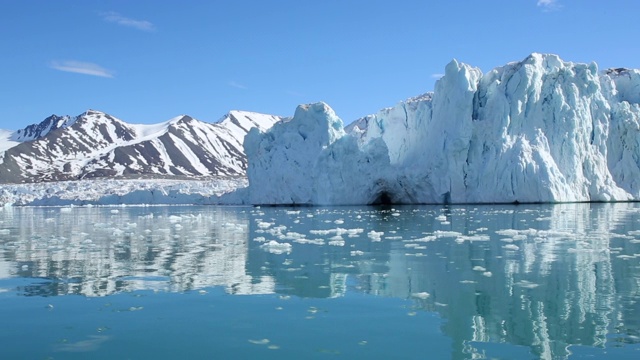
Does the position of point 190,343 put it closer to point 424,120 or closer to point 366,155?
point 366,155

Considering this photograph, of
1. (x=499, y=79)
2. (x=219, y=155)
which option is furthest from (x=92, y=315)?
(x=219, y=155)

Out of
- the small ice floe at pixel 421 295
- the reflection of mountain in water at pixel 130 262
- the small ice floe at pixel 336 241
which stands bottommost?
the reflection of mountain in water at pixel 130 262

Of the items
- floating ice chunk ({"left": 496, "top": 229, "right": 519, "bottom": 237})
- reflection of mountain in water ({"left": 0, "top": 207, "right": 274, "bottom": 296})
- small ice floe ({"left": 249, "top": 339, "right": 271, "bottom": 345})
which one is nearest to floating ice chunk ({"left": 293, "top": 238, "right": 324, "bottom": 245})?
reflection of mountain in water ({"left": 0, "top": 207, "right": 274, "bottom": 296})

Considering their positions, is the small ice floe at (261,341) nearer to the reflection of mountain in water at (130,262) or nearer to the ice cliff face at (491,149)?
the reflection of mountain in water at (130,262)

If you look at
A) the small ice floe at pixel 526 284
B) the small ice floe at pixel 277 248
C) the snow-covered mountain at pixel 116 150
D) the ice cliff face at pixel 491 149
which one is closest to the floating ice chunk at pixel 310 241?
the small ice floe at pixel 277 248

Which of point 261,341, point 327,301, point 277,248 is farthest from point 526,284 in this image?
point 277,248

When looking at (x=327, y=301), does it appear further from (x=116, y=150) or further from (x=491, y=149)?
(x=116, y=150)
